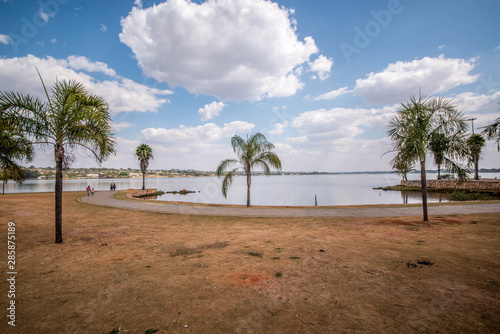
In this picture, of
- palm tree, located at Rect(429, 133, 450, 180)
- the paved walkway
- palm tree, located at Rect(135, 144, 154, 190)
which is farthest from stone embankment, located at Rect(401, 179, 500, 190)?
palm tree, located at Rect(135, 144, 154, 190)

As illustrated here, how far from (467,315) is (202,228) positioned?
9715mm

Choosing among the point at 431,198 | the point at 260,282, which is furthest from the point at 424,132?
the point at 431,198

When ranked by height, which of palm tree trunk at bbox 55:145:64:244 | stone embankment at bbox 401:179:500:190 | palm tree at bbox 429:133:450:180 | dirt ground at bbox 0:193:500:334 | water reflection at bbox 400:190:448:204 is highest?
palm tree at bbox 429:133:450:180

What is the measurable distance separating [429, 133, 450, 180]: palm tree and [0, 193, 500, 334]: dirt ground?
389 centimetres

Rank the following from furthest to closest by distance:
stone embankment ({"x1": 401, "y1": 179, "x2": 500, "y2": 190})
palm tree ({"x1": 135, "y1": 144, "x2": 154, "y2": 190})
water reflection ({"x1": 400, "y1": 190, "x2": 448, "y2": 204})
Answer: palm tree ({"x1": 135, "y1": 144, "x2": 154, "y2": 190}) < stone embankment ({"x1": 401, "y1": 179, "x2": 500, "y2": 190}) < water reflection ({"x1": 400, "y1": 190, "x2": 448, "y2": 204})

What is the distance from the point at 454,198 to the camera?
3769 cm

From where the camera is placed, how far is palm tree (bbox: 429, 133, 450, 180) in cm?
1174

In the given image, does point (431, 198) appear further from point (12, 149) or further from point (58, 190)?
point (12, 149)

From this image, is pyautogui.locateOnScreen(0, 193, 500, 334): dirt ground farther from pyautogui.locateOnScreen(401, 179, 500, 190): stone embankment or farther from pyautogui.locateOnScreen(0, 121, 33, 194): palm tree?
pyautogui.locateOnScreen(401, 179, 500, 190): stone embankment

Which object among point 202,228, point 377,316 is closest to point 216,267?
point 377,316

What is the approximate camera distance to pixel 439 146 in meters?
11.9

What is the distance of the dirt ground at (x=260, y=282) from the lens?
3508mm

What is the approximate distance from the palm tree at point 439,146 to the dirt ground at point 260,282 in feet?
12.8

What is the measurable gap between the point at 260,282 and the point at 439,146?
12496mm
